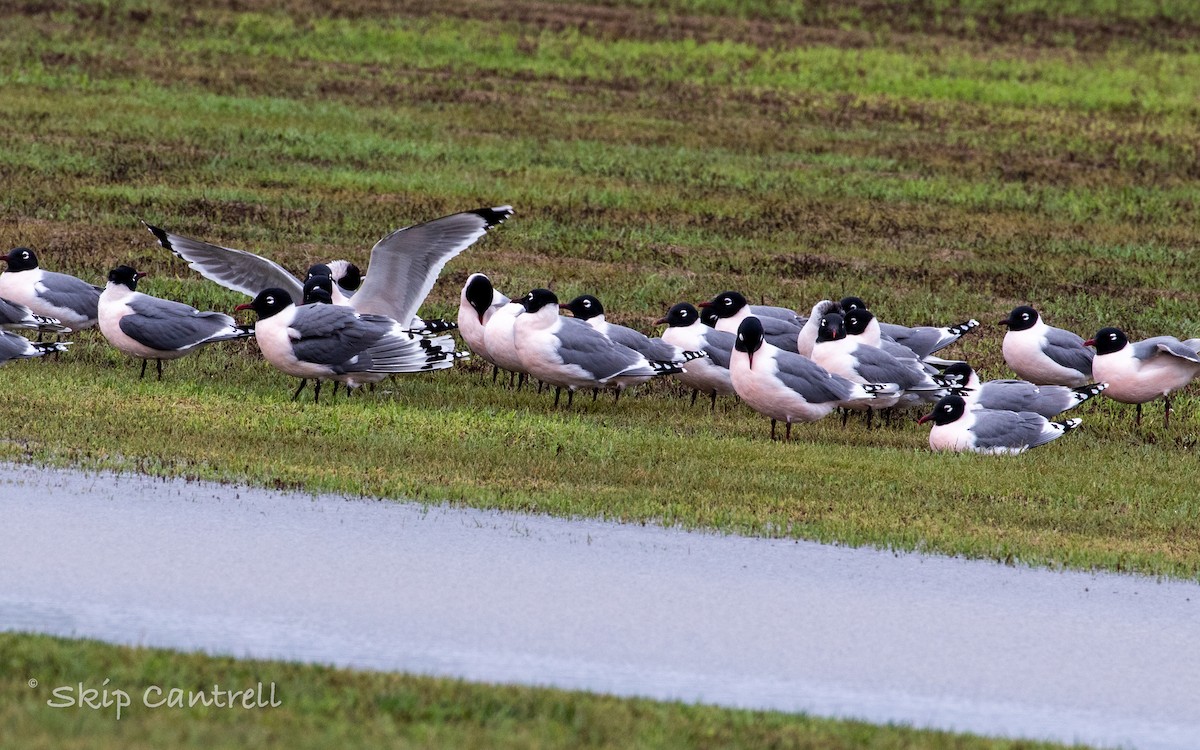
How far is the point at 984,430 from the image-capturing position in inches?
627

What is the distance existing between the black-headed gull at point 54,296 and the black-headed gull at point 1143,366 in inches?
378

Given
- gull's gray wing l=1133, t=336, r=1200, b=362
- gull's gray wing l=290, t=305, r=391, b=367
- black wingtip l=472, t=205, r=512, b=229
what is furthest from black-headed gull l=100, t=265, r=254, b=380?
gull's gray wing l=1133, t=336, r=1200, b=362

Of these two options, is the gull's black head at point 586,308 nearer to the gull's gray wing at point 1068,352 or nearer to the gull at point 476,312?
the gull at point 476,312

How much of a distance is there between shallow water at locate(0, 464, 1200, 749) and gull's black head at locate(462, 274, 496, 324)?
18.7 feet

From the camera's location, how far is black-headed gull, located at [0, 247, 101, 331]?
58.7 ft

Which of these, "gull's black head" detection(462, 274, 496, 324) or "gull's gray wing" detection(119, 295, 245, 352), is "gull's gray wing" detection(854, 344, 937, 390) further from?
"gull's gray wing" detection(119, 295, 245, 352)

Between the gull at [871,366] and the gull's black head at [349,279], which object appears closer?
the gull at [871,366]

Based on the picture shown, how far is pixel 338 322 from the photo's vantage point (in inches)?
650

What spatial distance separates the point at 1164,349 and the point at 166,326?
9093 millimetres

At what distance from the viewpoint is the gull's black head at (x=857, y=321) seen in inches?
699

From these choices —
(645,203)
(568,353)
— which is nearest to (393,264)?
(568,353)

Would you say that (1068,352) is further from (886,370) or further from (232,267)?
(232,267)

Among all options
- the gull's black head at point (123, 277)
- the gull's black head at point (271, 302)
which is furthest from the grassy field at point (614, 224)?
the gull's black head at point (123, 277)

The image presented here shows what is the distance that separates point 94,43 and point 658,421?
93.9 ft
